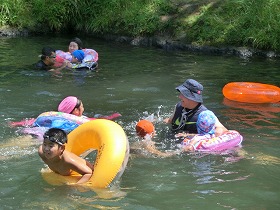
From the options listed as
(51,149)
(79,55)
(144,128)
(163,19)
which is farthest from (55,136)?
(163,19)

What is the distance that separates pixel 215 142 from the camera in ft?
19.7

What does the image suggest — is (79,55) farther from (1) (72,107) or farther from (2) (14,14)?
(2) (14,14)

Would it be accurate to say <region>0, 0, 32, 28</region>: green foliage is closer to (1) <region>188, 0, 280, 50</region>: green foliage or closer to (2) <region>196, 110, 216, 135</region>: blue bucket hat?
(1) <region>188, 0, 280, 50</region>: green foliage

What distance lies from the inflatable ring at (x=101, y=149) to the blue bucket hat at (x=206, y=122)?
1338 mm

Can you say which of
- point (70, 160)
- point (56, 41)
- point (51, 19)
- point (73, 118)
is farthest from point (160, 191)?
point (51, 19)

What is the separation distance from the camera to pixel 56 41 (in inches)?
595

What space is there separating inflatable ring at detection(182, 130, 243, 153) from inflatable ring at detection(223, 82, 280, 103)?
107 inches

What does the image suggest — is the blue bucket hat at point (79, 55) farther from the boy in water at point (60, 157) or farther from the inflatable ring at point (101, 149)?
the boy in water at point (60, 157)

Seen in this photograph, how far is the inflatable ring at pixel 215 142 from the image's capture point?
5.97m

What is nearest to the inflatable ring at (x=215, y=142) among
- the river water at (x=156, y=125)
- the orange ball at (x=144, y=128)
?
the river water at (x=156, y=125)

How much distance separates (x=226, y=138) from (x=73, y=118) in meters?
2.01

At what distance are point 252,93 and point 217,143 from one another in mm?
2939

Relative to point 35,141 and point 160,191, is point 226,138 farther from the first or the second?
point 35,141

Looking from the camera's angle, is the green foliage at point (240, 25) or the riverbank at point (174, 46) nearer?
the green foliage at point (240, 25)
